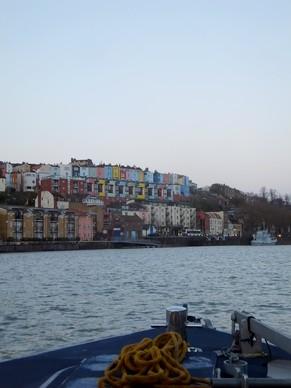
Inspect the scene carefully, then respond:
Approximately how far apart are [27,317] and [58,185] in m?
129

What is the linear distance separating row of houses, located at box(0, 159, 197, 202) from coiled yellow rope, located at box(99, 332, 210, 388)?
133084 millimetres

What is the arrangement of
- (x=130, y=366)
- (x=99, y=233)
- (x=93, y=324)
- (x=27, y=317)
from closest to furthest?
1. (x=130, y=366)
2. (x=93, y=324)
3. (x=27, y=317)
4. (x=99, y=233)

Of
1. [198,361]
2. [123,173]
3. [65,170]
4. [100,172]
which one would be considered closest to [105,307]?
[198,361]

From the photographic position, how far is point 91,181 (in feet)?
524

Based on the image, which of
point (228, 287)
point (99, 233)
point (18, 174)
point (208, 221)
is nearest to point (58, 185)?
point (18, 174)

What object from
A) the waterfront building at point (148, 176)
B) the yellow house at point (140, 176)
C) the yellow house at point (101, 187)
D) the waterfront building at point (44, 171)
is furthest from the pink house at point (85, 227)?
the waterfront building at point (148, 176)

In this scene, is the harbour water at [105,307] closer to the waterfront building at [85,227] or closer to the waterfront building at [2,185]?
the waterfront building at [85,227]

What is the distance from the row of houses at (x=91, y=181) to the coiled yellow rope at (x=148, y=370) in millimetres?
133084

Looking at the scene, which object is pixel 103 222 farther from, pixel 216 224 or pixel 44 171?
pixel 216 224

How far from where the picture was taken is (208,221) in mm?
167875

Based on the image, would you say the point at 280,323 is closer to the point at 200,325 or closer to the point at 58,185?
the point at 200,325

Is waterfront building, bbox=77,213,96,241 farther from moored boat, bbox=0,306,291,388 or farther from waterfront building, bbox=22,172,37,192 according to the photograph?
moored boat, bbox=0,306,291,388

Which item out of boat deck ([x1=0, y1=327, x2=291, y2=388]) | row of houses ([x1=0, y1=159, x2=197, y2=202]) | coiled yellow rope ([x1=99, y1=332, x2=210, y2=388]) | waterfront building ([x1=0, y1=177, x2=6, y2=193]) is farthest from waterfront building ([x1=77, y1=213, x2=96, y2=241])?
coiled yellow rope ([x1=99, y1=332, x2=210, y2=388])

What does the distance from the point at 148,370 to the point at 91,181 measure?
156 meters
